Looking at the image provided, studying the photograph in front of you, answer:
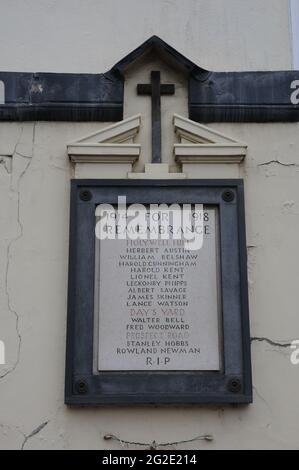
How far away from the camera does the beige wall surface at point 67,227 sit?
125 inches

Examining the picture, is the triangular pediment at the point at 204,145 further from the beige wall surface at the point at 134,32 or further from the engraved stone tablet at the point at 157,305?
the beige wall surface at the point at 134,32

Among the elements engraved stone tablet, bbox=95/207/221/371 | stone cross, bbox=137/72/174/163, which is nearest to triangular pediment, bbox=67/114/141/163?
stone cross, bbox=137/72/174/163

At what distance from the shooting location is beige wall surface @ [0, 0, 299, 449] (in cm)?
318

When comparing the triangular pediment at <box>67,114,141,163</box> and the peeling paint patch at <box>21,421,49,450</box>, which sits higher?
the triangular pediment at <box>67,114,141,163</box>

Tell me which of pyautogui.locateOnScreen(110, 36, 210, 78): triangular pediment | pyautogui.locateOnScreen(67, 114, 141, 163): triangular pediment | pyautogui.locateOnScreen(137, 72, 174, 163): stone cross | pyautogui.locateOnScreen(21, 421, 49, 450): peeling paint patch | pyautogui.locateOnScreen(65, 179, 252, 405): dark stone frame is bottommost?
pyautogui.locateOnScreen(21, 421, 49, 450): peeling paint patch

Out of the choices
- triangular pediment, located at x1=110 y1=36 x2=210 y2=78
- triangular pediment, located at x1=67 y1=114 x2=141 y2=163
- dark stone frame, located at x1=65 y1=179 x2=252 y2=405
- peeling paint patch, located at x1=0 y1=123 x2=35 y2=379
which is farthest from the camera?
triangular pediment, located at x1=110 y1=36 x2=210 y2=78

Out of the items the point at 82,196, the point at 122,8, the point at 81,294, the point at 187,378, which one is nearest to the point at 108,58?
the point at 122,8

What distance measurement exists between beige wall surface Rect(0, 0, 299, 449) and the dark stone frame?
9 centimetres

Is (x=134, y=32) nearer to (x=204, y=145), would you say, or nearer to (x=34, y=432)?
(x=204, y=145)

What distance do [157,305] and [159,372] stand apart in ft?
1.11

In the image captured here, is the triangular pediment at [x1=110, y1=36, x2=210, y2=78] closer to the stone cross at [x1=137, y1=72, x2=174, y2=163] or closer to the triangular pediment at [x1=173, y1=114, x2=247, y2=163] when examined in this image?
the stone cross at [x1=137, y1=72, x2=174, y2=163]

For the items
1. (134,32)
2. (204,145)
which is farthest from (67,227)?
(134,32)

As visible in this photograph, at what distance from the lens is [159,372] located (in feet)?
10.5
